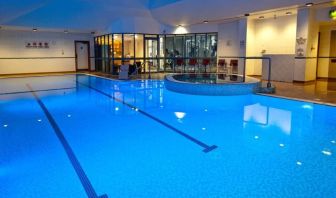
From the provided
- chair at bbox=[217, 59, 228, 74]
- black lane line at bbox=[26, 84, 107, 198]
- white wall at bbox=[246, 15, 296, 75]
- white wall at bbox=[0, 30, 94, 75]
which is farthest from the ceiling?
black lane line at bbox=[26, 84, 107, 198]

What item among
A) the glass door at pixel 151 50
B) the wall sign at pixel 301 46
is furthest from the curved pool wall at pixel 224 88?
the glass door at pixel 151 50

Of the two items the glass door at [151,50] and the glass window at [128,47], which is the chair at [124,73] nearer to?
the glass door at [151,50]

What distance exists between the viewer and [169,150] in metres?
3.48

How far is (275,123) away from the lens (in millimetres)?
4754

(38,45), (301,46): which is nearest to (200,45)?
(301,46)

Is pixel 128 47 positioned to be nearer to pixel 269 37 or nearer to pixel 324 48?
pixel 269 37

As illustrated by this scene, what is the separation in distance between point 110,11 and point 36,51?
19.0 ft

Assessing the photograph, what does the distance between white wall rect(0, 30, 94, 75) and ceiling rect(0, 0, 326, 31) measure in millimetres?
2070

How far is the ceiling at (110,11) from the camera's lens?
931 cm

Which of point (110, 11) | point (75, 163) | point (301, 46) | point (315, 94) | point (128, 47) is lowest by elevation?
point (75, 163)

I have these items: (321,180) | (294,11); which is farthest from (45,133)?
(294,11)

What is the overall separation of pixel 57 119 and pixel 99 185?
306 centimetres

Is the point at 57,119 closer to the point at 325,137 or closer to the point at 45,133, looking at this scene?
the point at 45,133

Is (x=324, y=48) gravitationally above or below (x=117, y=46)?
below
